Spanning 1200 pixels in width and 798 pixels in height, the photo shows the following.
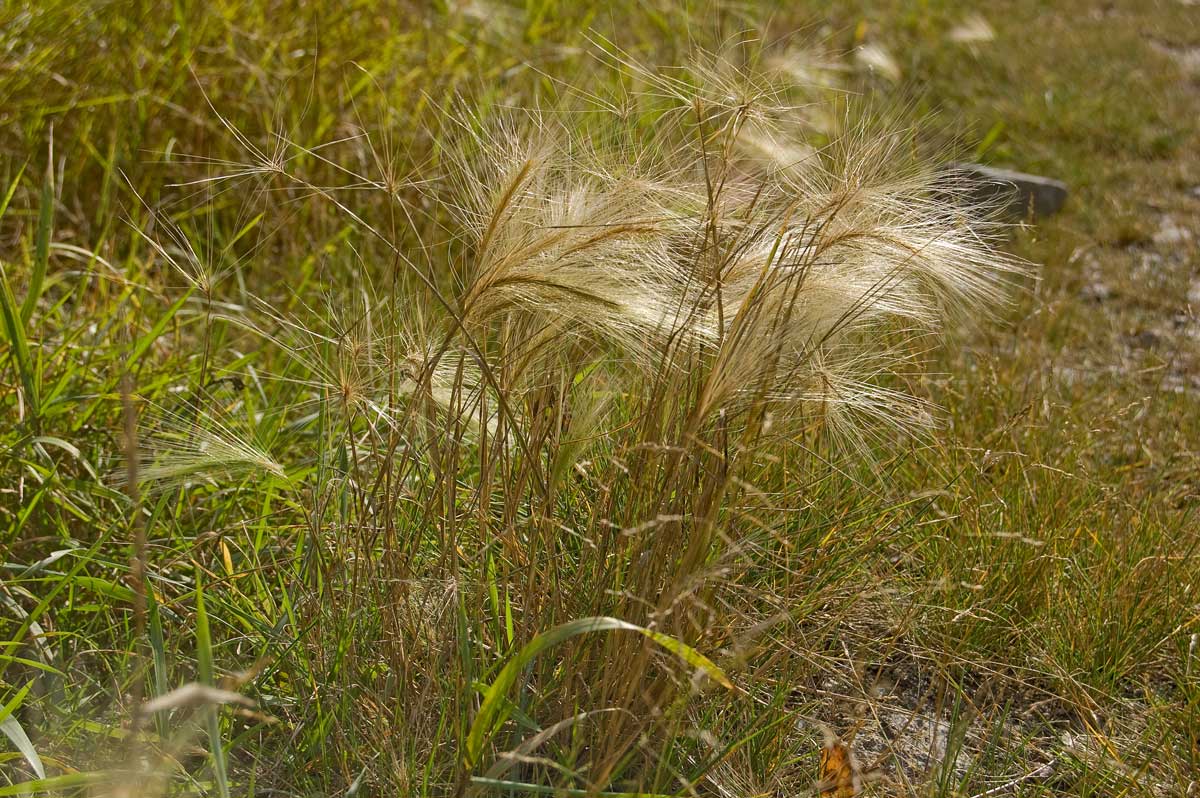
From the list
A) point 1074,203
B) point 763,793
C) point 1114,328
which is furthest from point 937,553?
point 1074,203

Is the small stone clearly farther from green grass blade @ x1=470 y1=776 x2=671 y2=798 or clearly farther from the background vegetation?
green grass blade @ x1=470 y1=776 x2=671 y2=798

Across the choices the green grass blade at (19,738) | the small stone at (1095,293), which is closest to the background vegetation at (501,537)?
the green grass blade at (19,738)

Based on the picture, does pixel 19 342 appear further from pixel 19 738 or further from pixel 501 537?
pixel 501 537

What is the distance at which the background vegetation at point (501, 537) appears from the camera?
1.43 m

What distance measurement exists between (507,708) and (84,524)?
1071 millimetres

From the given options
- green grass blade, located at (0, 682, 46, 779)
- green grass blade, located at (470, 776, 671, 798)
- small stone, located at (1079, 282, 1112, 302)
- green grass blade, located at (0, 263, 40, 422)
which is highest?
small stone, located at (1079, 282, 1112, 302)

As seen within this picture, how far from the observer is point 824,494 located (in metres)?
1.91

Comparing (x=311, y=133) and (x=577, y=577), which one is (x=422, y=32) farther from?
(x=577, y=577)

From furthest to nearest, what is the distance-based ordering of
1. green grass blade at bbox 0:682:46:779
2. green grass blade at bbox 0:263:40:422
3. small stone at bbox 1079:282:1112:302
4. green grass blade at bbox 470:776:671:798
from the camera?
small stone at bbox 1079:282:1112:302 → green grass blade at bbox 0:263:40:422 → green grass blade at bbox 0:682:46:779 → green grass blade at bbox 470:776:671:798

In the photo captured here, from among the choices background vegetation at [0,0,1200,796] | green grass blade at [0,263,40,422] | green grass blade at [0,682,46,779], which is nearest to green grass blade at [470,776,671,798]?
background vegetation at [0,0,1200,796]

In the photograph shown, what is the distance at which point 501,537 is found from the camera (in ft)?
4.79

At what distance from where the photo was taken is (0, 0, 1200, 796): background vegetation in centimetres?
143

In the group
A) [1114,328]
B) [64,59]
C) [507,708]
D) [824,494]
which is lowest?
[507,708]

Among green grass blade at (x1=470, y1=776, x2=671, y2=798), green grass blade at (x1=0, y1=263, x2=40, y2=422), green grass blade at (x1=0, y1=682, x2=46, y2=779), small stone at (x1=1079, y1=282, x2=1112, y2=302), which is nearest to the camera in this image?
green grass blade at (x1=470, y1=776, x2=671, y2=798)
